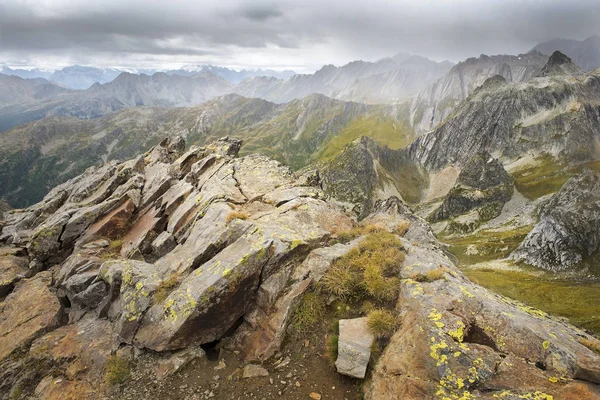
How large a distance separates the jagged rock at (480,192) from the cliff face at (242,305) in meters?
151

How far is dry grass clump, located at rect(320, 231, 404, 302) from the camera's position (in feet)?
55.6

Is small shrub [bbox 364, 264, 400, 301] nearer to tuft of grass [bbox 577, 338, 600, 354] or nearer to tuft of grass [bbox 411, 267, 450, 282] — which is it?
tuft of grass [bbox 411, 267, 450, 282]

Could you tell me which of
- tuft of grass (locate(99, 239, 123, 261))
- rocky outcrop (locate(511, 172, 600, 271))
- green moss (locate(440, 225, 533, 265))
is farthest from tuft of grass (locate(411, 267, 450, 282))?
green moss (locate(440, 225, 533, 265))

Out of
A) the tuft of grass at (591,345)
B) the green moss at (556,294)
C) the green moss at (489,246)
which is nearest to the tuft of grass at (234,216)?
the tuft of grass at (591,345)

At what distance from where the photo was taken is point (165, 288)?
63.2 ft

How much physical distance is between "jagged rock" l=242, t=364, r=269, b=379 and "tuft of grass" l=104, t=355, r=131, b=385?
6423 mm

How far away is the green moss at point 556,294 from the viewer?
54594mm

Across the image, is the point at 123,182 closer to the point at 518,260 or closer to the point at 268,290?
the point at 268,290

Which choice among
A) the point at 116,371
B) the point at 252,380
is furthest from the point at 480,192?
the point at 116,371

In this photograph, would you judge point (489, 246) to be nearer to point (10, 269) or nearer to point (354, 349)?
point (354, 349)

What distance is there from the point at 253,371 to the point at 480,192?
178300mm

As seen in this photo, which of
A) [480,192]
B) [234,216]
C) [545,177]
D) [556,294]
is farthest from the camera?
[545,177]

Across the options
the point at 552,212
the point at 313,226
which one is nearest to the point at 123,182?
the point at 313,226

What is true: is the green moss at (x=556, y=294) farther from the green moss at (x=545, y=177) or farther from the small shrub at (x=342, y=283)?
the green moss at (x=545, y=177)
